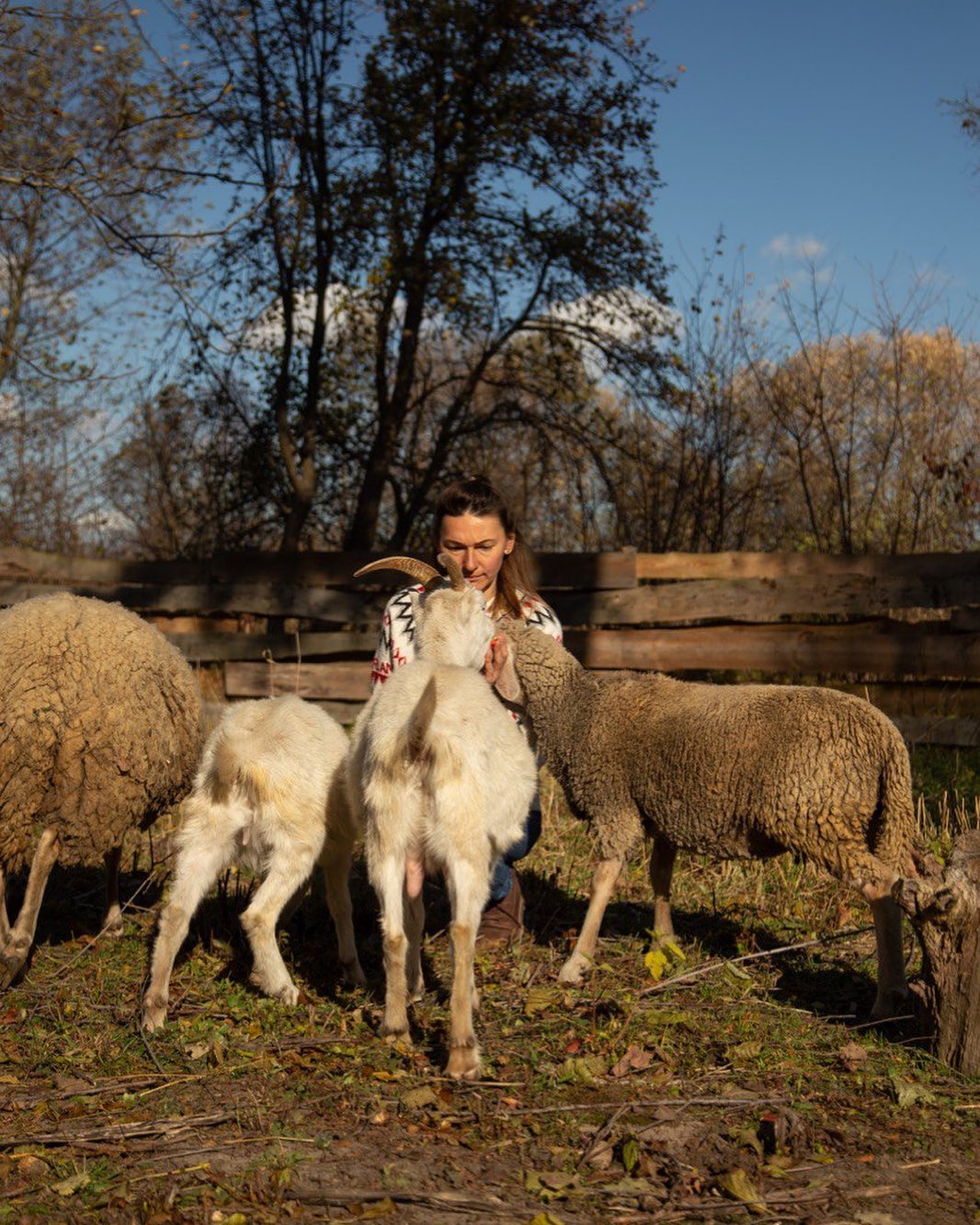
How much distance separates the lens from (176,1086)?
3.46m

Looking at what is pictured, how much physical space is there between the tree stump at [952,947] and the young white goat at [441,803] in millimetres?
1292

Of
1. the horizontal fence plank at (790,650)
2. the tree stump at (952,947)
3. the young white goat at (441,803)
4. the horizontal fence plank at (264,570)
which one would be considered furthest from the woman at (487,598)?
the horizontal fence plank at (264,570)

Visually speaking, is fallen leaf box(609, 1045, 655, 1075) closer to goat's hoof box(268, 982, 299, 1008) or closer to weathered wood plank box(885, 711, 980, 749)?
goat's hoof box(268, 982, 299, 1008)

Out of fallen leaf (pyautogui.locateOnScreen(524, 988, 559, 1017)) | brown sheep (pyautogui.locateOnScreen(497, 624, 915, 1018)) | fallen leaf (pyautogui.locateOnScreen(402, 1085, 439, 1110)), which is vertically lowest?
fallen leaf (pyautogui.locateOnScreen(524, 988, 559, 1017))

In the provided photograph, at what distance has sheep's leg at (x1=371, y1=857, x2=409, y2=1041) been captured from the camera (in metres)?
3.62

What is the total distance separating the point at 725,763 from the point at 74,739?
8.03 ft

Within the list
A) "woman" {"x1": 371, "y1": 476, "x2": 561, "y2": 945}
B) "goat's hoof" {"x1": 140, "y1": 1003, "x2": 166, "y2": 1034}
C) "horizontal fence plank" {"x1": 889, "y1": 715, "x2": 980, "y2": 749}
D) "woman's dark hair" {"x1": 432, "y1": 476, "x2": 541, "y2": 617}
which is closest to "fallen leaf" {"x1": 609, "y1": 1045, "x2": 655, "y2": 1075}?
"woman" {"x1": 371, "y1": 476, "x2": 561, "y2": 945}

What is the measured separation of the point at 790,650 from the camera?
9.27 m

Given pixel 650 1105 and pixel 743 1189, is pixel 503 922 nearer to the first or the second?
pixel 650 1105

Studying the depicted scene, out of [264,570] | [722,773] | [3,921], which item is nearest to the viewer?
[722,773]

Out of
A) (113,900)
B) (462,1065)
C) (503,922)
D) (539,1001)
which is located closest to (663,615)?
(503,922)

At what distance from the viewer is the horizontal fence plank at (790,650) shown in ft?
28.6

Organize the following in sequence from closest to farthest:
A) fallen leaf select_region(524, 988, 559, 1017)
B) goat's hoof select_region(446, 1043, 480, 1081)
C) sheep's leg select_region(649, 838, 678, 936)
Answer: goat's hoof select_region(446, 1043, 480, 1081), fallen leaf select_region(524, 988, 559, 1017), sheep's leg select_region(649, 838, 678, 936)

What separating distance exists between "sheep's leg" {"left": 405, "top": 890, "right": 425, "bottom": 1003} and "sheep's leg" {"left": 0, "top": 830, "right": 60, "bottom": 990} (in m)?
1.39
